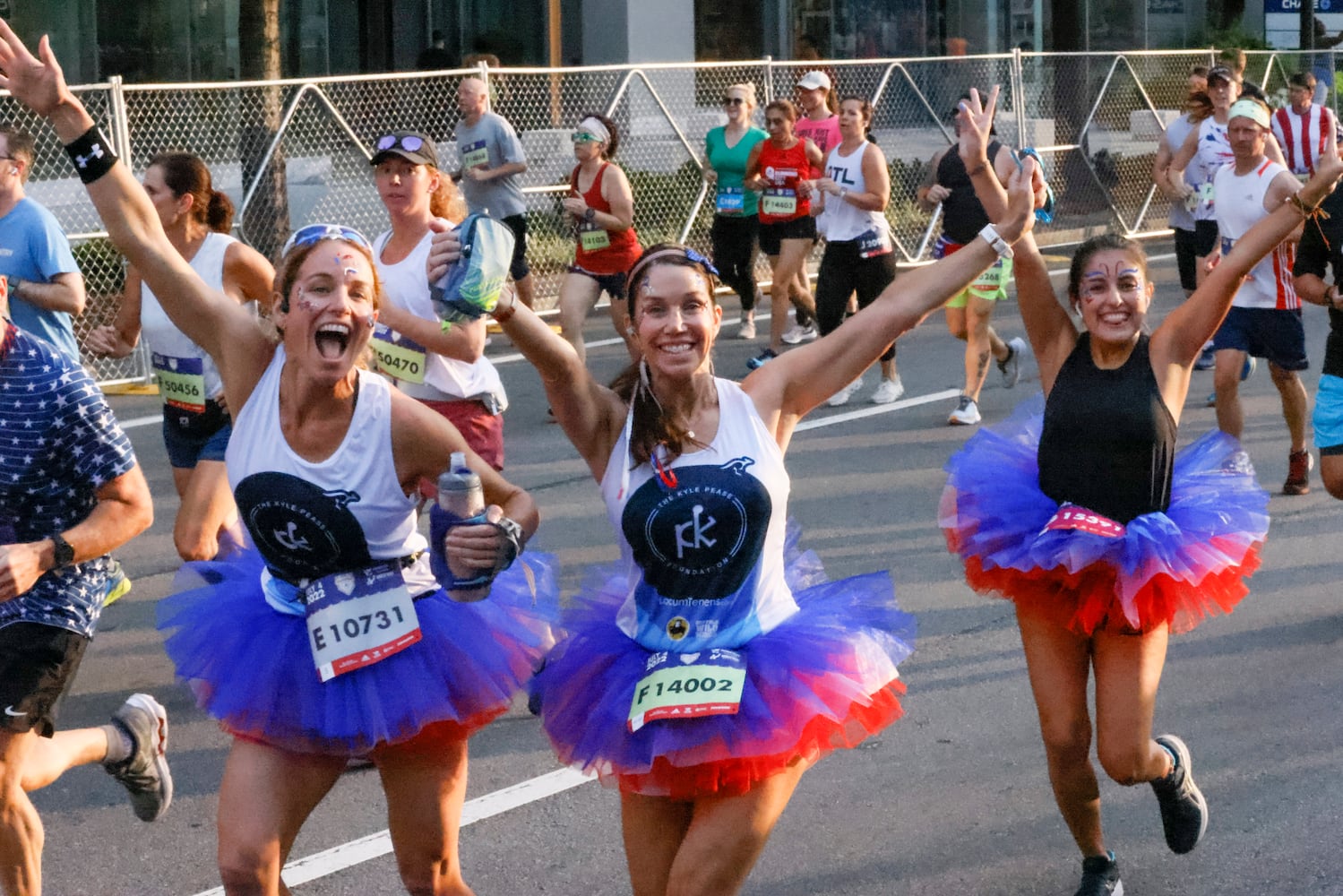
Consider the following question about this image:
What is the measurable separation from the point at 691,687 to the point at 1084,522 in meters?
1.47

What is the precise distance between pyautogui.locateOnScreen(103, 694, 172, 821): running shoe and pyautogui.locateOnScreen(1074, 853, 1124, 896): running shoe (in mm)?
2607

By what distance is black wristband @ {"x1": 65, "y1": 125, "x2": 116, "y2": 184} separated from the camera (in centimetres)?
406

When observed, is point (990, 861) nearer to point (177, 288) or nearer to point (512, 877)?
point (512, 877)

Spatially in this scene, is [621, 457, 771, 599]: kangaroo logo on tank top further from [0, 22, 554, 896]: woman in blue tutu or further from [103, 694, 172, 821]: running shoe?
[103, 694, 172, 821]: running shoe

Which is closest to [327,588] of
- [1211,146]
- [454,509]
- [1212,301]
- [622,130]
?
[454,509]

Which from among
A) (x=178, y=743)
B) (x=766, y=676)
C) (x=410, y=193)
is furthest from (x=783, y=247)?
(x=766, y=676)

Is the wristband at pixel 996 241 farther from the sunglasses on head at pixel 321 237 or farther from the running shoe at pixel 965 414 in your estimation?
the running shoe at pixel 965 414

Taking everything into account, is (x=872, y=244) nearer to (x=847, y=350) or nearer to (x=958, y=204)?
(x=958, y=204)

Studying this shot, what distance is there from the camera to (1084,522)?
4699 millimetres

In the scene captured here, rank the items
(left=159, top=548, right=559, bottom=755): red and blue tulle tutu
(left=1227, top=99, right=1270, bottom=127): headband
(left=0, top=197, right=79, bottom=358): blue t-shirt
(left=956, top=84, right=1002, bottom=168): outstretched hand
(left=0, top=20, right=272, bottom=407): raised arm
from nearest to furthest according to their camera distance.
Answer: (left=159, top=548, right=559, bottom=755): red and blue tulle tutu
(left=0, top=20, right=272, bottom=407): raised arm
(left=956, top=84, right=1002, bottom=168): outstretched hand
(left=0, top=197, right=79, bottom=358): blue t-shirt
(left=1227, top=99, right=1270, bottom=127): headband

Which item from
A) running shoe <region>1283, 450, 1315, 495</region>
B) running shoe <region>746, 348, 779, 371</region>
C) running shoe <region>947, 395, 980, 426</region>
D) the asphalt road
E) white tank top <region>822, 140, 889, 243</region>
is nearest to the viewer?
the asphalt road

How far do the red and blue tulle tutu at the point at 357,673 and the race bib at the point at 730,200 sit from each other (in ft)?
31.4

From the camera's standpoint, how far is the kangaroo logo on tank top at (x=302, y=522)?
3.89m

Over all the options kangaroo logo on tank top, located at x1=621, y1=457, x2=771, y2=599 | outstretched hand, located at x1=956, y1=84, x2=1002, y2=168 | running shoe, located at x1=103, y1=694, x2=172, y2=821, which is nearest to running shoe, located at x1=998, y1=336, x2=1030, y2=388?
outstretched hand, located at x1=956, y1=84, x2=1002, y2=168
